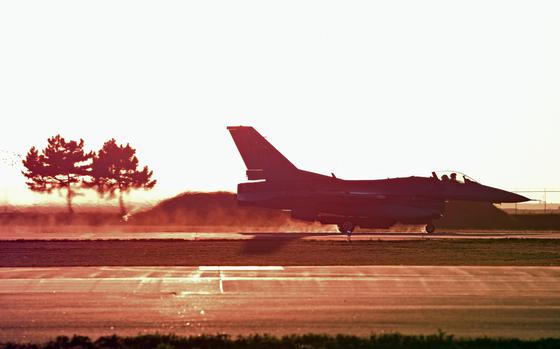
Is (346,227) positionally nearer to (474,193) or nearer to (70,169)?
(474,193)

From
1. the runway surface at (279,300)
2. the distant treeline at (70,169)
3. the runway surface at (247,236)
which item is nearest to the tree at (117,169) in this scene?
the distant treeline at (70,169)

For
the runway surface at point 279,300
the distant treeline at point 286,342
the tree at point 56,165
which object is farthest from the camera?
the tree at point 56,165

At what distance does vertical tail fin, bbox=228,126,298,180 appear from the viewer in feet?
170

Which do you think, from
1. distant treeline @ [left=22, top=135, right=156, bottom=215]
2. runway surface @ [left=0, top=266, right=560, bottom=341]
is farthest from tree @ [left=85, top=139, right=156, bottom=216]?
runway surface @ [left=0, top=266, right=560, bottom=341]

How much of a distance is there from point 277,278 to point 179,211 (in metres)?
38.7

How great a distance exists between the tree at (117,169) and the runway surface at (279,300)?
67.8 m

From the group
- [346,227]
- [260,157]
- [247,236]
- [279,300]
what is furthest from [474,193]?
[279,300]

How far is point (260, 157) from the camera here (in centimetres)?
5191

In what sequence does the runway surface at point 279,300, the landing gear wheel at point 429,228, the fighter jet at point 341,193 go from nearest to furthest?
1. the runway surface at point 279,300
2. the fighter jet at point 341,193
3. the landing gear wheel at point 429,228

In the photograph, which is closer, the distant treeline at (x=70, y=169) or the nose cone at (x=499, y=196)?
the nose cone at (x=499, y=196)

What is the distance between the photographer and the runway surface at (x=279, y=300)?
16016 mm

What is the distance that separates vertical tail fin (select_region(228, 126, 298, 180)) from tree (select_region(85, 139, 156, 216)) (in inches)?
1659

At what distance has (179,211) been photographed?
204 feet

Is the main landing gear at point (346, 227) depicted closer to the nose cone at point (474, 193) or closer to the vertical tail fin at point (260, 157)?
the vertical tail fin at point (260, 157)
